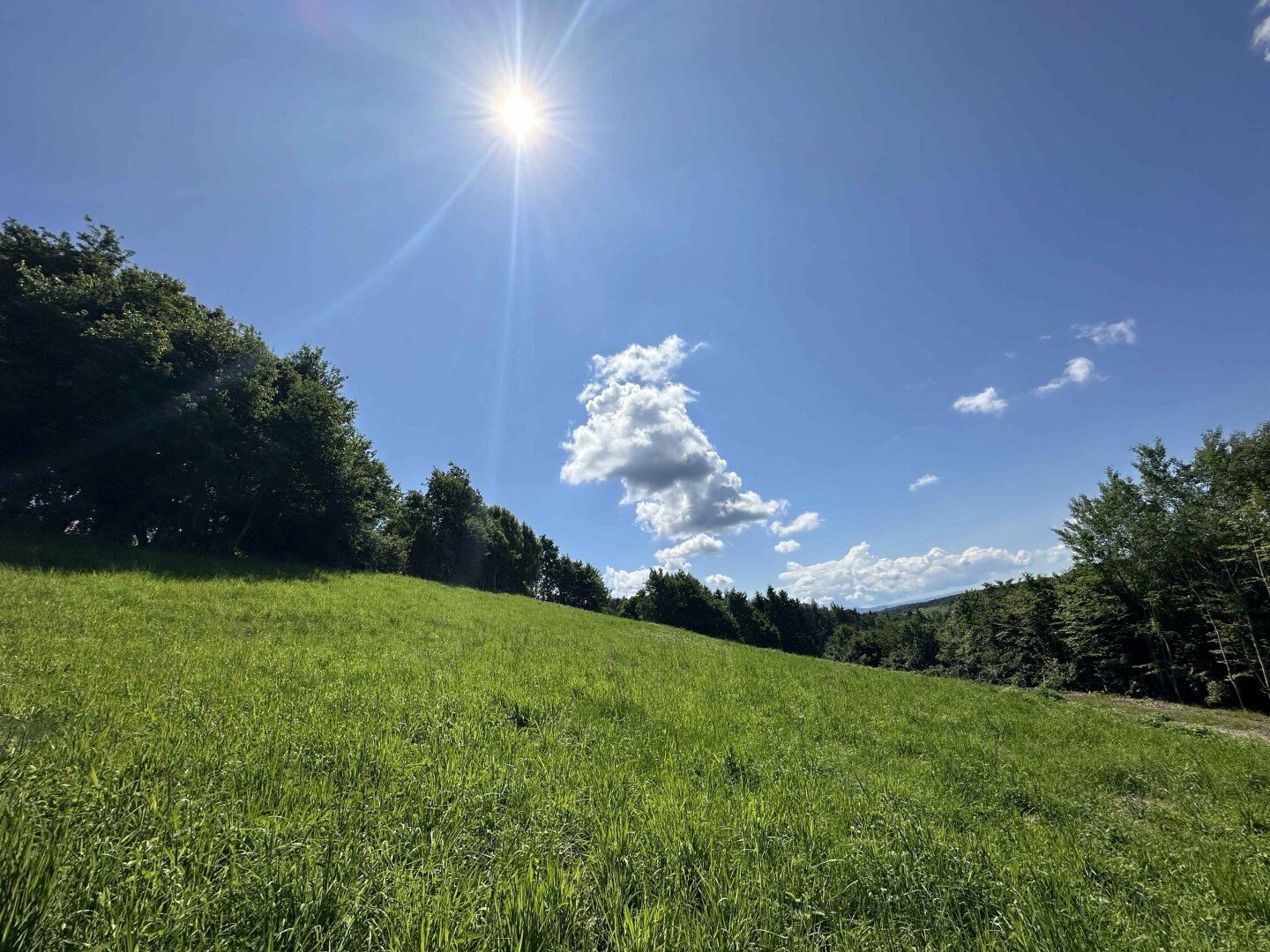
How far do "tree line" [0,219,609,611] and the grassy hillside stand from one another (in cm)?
1435

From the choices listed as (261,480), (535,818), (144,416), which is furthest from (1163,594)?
A: (144,416)

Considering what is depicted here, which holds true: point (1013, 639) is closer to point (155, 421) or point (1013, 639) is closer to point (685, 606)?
point (685, 606)

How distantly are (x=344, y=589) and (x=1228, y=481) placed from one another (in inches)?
1828

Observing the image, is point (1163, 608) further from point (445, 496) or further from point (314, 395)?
point (445, 496)

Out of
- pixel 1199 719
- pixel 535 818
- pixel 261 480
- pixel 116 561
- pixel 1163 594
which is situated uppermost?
pixel 261 480

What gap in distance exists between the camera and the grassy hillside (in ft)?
8.02

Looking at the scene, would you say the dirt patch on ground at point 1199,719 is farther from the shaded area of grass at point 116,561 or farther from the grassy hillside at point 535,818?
the shaded area of grass at point 116,561

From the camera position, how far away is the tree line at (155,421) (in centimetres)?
1739

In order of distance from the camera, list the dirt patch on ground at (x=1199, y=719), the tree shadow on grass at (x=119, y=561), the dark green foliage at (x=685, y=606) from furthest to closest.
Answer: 1. the dark green foliage at (x=685, y=606)
2. the dirt patch on ground at (x=1199, y=719)
3. the tree shadow on grass at (x=119, y=561)

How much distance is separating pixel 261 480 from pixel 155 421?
5.53 m

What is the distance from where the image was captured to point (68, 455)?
723 inches

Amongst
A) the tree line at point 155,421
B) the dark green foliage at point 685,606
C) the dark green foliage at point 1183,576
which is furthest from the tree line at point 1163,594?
the tree line at point 155,421

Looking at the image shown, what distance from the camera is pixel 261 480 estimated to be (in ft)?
77.2

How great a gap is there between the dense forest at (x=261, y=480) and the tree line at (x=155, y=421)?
8 cm
